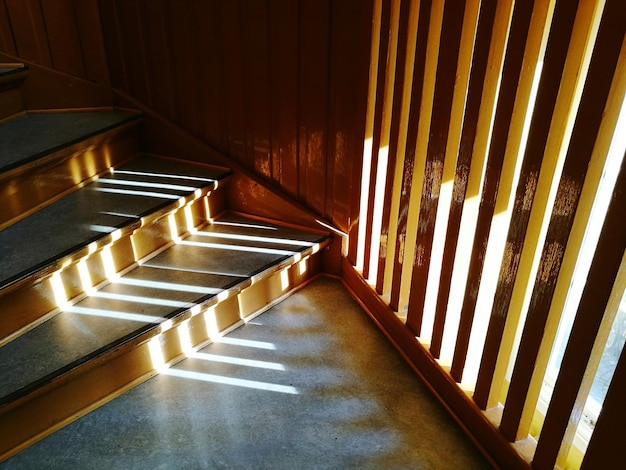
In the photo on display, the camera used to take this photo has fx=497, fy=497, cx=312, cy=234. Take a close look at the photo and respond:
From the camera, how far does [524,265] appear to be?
1.23 metres

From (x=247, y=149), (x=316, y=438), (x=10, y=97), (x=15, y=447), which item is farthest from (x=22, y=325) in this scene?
(x=10, y=97)

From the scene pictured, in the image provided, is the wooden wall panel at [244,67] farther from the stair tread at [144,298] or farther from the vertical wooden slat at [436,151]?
the vertical wooden slat at [436,151]

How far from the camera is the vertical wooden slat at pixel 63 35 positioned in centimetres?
240

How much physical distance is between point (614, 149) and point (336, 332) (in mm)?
1121

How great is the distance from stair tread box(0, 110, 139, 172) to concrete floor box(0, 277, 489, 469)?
1.01 meters

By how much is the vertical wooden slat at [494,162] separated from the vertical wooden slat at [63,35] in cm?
218

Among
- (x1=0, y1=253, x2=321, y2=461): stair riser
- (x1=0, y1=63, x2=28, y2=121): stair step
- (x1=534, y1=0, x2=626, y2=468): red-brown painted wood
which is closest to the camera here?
(x1=534, y1=0, x2=626, y2=468): red-brown painted wood

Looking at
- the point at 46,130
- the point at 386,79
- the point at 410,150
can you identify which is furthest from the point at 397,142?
the point at 46,130

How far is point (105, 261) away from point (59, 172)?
0.52 metres

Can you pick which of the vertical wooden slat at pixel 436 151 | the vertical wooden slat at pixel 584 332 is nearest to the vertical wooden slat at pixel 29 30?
the vertical wooden slat at pixel 436 151

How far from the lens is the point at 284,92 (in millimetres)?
2076

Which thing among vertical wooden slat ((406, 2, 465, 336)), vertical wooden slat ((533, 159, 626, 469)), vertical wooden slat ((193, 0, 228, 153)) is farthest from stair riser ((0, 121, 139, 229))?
vertical wooden slat ((533, 159, 626, 469))

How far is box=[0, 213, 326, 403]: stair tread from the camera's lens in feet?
4.89

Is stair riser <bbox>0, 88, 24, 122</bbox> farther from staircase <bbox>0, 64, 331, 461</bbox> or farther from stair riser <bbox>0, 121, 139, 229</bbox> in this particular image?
stair riser <bbox>0, 121, 139, 229</bbox>
